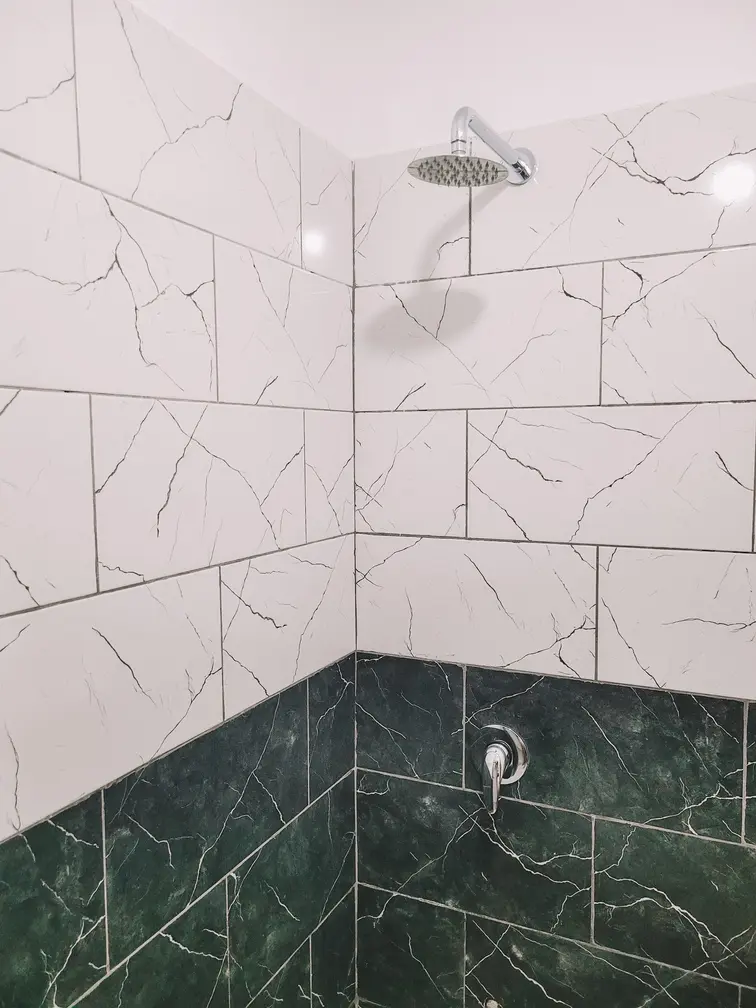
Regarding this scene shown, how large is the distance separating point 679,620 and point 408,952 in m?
0.96

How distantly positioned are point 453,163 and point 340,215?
42cm

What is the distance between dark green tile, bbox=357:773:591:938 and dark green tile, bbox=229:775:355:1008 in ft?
0.23

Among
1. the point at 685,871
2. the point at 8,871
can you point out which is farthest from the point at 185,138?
the point at 685,871

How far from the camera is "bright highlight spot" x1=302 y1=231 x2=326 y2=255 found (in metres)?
1.38

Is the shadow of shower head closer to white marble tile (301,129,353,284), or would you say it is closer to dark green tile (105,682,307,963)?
white marble tile (301,129,353,284)

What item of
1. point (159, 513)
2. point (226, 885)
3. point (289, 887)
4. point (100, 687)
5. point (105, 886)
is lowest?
point (289, 887)

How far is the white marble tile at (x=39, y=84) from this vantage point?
827 millimetres

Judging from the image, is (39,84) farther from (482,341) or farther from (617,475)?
(617,475)

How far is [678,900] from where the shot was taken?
136cm

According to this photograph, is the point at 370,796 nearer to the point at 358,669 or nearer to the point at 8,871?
the point at 358,669

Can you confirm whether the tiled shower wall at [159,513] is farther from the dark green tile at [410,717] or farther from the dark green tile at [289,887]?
the dark green tile at [410,717]

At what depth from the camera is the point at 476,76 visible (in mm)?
1456

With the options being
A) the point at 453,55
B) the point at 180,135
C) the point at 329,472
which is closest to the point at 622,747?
Result: the point at 329,472

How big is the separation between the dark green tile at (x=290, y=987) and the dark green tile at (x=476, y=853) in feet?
0.78
